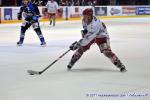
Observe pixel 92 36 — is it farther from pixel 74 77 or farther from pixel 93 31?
pixel 74 77

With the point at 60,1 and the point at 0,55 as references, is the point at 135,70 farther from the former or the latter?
the point at 60,1

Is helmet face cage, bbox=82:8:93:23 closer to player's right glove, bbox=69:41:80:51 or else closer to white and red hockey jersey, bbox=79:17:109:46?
white and red hockey jersey, bbox=79:17:109:46

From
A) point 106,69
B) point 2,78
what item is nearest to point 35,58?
point 106,69

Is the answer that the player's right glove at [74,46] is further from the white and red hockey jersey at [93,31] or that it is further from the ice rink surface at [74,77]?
the ice rink surface at [74,77]

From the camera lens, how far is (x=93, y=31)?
822 centimetres

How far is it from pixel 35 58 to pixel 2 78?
2.79 m

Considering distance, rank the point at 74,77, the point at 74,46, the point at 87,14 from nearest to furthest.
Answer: the point at 74,77, the point at 87,14, the point at 74,46

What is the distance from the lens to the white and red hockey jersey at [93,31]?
8188 millimetres

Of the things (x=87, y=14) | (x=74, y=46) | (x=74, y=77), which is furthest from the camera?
(x=74, y=46)

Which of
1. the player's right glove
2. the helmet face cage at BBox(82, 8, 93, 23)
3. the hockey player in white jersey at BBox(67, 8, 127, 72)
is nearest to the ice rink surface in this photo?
the hockey player in white jersey at BBox(67, 8, 127, 72)

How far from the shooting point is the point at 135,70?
28.3 ft

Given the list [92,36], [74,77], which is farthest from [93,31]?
[74,77]

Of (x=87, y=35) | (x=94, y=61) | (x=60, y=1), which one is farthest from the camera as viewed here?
(x=60, y=1)

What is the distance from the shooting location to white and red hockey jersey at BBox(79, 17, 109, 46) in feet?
26.9
